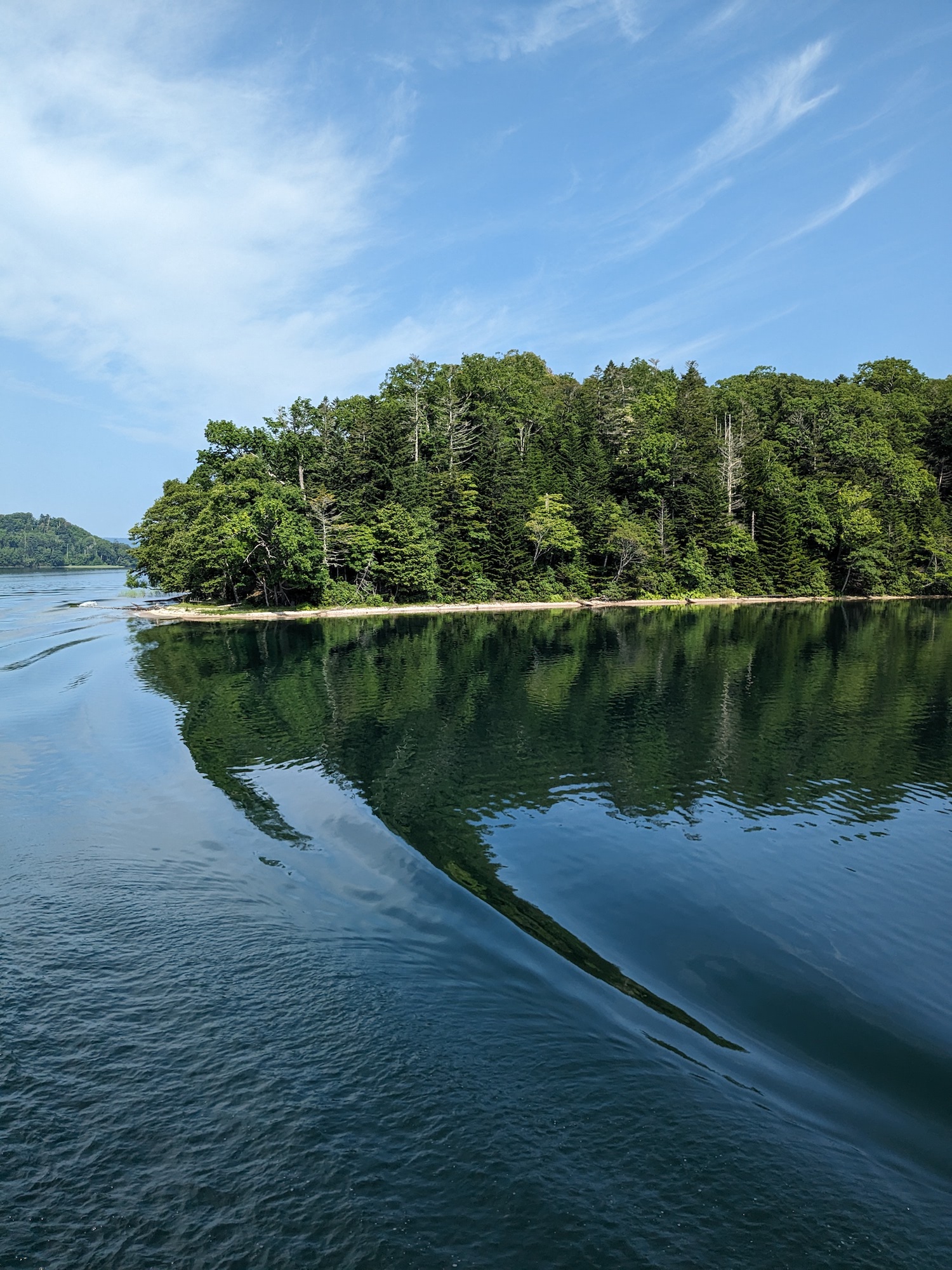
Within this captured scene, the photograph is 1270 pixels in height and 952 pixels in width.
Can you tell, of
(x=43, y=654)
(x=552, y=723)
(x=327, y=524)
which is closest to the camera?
(x=552, y=723)

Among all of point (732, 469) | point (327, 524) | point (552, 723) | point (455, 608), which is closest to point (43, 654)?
point (327, 524)

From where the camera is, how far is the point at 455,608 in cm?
6950

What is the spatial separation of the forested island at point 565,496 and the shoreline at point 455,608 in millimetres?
1719

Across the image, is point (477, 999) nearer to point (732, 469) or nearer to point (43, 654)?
point (43, 654)

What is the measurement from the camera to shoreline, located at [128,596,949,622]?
58.3 meters

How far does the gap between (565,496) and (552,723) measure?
58.1 metres

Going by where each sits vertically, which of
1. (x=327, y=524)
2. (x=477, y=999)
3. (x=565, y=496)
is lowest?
(x=477, y=999)

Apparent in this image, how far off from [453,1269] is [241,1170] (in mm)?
2161

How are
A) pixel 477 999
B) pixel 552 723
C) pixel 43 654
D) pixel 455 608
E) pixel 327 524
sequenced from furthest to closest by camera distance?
pixel 455 608
pixel 327 524
pixel 43 654
pixel 552 723
pixel 477 999

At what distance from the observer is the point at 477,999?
943cm

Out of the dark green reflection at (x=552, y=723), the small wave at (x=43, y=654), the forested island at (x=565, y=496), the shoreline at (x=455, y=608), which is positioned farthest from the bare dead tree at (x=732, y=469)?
the small wave at (x=43, y=654)

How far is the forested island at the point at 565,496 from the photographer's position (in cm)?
6662

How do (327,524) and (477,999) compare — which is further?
(327,524)

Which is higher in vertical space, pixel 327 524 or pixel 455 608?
pixel 327 524
